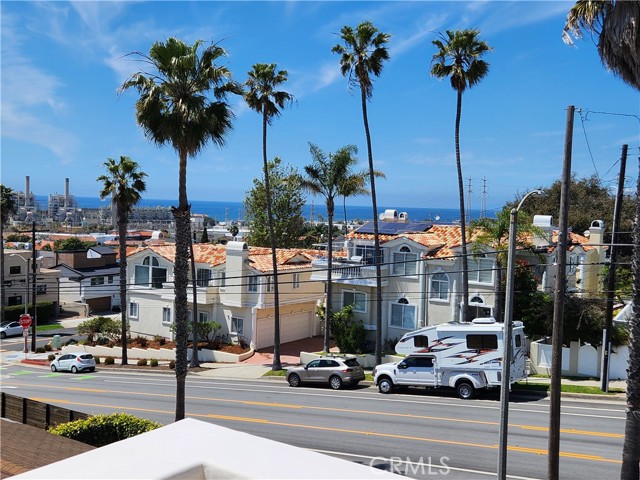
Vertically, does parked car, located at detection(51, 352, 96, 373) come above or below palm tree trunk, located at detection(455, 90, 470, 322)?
below

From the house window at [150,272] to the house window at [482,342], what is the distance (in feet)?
87.5

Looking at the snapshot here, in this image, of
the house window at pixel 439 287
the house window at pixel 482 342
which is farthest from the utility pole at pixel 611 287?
the house window at pixel 439 287

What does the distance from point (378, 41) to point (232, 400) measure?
20307 millimetres

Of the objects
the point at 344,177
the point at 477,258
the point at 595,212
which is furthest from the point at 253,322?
the point at 595,212

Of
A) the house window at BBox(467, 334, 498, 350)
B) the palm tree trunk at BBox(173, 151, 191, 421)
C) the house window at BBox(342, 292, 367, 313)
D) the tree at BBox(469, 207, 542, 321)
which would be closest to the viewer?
the palm tree trunk at BBox(173, 151, 191, 421)

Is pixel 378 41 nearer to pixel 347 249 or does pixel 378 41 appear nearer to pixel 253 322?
pixel 347 249

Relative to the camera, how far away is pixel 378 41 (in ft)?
109

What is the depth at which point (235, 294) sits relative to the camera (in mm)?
41469

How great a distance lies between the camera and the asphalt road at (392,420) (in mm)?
17047

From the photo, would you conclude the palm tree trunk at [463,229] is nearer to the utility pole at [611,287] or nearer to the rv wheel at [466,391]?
the rv wheel at [466,391]

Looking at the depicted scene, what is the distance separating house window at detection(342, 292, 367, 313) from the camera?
3931 centimetres

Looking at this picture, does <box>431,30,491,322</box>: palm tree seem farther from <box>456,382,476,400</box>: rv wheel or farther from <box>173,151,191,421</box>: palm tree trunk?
<box>173,151,191,421</box>: palm tree trunk

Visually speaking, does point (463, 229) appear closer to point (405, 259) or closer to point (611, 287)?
point (405, 259)

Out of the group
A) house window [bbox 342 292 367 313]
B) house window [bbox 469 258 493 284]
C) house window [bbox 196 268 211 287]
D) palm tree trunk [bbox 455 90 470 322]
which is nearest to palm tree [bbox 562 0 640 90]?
palm tree trunk [bbox 455 90 470 322]
